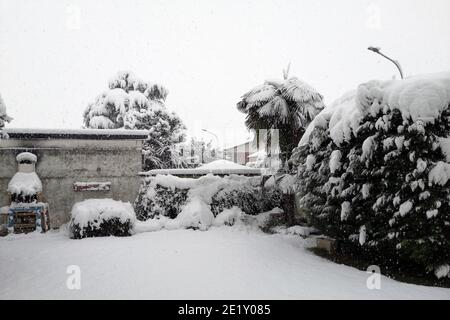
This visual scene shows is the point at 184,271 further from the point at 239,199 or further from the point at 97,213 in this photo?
the point at 239,199

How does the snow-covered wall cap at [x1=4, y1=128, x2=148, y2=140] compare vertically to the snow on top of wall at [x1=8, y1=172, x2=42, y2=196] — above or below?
above

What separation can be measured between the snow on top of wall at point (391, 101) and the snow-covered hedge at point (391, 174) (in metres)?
0.01

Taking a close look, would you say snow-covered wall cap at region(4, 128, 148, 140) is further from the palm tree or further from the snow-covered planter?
the palm tree

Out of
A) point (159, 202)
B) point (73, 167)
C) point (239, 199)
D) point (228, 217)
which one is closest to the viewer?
point (228, 217)

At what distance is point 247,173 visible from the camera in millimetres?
12734

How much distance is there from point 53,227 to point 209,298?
337 inches

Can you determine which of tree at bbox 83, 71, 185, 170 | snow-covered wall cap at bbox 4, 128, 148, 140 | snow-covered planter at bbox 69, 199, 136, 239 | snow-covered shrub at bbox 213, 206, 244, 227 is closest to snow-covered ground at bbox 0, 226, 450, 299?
snow-covered planter at bbox 69, 199, 136, 239

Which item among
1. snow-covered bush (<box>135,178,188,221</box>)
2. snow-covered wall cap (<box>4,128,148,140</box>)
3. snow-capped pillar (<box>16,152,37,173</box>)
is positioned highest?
snow-covered wall cap (<box>4,128,148,140</box>)

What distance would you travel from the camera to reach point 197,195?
1044 cm

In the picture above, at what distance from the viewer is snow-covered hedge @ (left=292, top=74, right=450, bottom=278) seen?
4688mm

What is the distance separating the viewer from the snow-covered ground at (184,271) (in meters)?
4.34

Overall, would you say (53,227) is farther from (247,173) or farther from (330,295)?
(330,295)

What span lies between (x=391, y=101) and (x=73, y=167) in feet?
32.4

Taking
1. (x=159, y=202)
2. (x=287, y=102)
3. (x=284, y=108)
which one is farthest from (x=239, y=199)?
(x=287, y=102)
